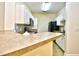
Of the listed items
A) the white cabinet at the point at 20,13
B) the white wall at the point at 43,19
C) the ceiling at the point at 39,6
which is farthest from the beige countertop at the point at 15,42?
the ceiling at the point at 39,6

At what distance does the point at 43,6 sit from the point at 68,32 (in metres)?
0.78

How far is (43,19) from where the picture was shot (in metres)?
3.29

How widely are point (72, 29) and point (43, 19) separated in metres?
0.60

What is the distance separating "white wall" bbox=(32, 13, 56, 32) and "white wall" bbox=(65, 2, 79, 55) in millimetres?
369

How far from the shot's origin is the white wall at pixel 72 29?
10.4 feet

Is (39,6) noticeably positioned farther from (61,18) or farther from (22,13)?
(61,18)

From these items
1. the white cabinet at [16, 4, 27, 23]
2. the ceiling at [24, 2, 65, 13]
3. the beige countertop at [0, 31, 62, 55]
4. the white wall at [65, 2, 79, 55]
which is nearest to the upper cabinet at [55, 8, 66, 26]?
the ceiling at [24, 2, 65, 13]

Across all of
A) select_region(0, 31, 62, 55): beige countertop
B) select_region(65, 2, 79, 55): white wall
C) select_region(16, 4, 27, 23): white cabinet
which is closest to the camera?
select_region(0, 31, 62, 55): beige countertop

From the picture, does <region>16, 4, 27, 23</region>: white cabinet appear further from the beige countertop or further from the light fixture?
the beige countertop

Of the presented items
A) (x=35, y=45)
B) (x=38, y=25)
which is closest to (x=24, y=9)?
(x=38, y=25)

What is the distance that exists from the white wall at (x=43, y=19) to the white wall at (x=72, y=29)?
37 centimetres

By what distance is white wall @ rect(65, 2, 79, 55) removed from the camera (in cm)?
318

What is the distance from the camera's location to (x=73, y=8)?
3199mm

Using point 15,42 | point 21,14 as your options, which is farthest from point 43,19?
point 15,42
